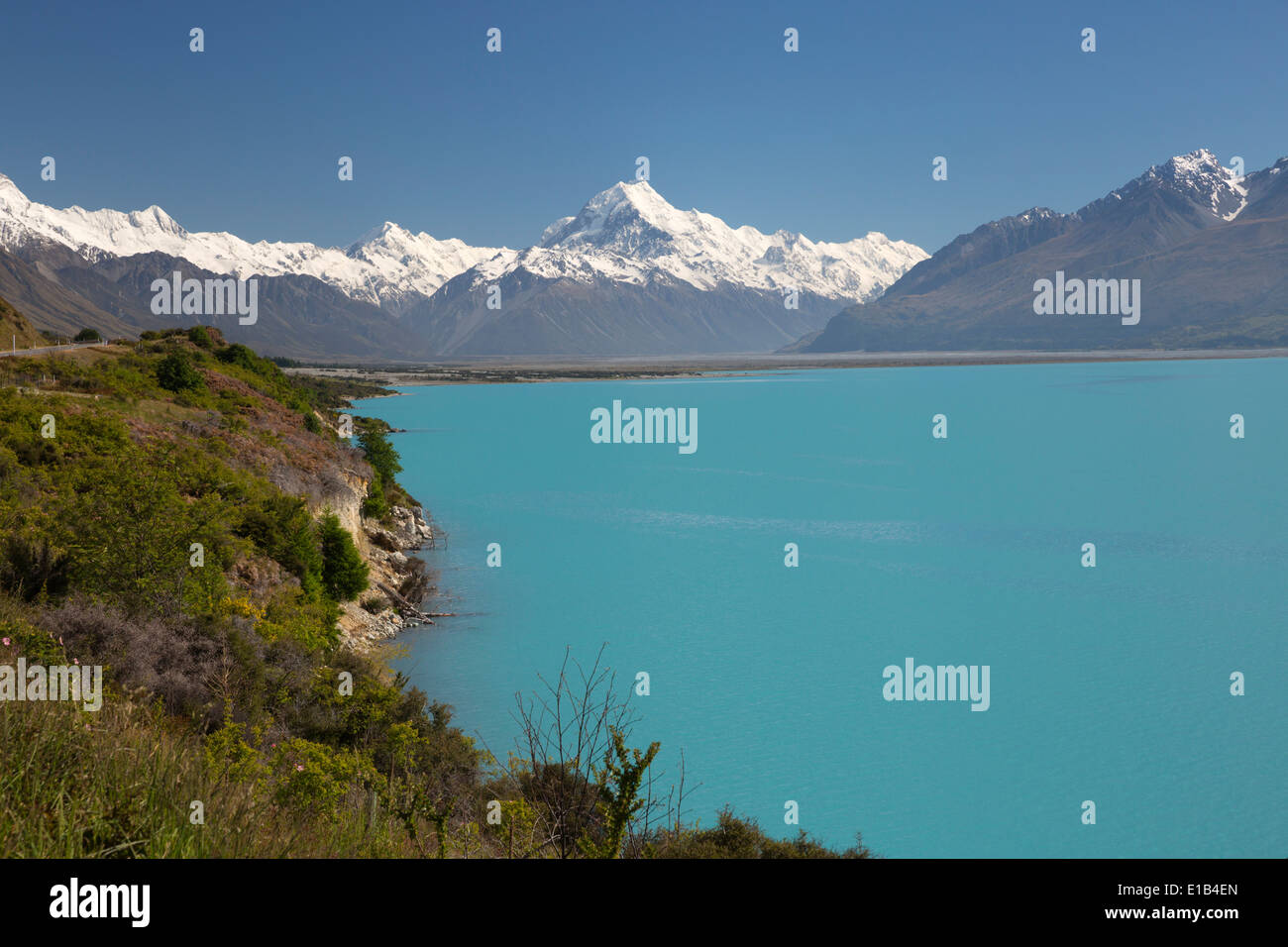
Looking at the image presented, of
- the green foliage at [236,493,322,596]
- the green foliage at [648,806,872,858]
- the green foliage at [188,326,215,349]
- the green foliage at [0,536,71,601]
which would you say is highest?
the green foliage at [188,326,215,349]

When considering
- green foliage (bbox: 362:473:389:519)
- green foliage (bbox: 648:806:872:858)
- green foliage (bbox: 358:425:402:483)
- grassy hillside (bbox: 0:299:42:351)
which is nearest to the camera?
green foliage (bbox: 648:806:872:858)

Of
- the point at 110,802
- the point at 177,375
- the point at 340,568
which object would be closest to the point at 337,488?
the point at 340,568

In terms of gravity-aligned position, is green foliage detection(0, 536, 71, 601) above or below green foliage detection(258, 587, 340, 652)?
above

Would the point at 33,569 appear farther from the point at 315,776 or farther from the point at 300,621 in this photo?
the point at 315,776

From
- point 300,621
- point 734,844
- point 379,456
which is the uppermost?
point 379,456

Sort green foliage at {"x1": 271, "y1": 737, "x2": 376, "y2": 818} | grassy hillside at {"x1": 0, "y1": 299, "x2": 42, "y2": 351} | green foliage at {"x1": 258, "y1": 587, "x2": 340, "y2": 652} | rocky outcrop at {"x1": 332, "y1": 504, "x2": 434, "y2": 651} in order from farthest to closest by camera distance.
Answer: grassy hillside at {"x1": 0, "y1": 299, "x2": 42, "y2": 351} < rocky outcrop at {"x1": 332, "y1": 504, "x2": 434, "y2": 651} < green foliage at {"x1": 258, "y1": 587, "x2": 340, "y2": 652} < green foliage at {"x1": 271, "y1": 737, "x2": 376, "y2": 818}

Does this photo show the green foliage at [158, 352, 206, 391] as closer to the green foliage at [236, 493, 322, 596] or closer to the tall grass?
the green foliage at [236, 493, 322, 596]

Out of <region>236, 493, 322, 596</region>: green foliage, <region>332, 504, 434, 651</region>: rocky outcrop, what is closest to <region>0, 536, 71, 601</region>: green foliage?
<region>236, 493, 322, 596</region>: green foliage
